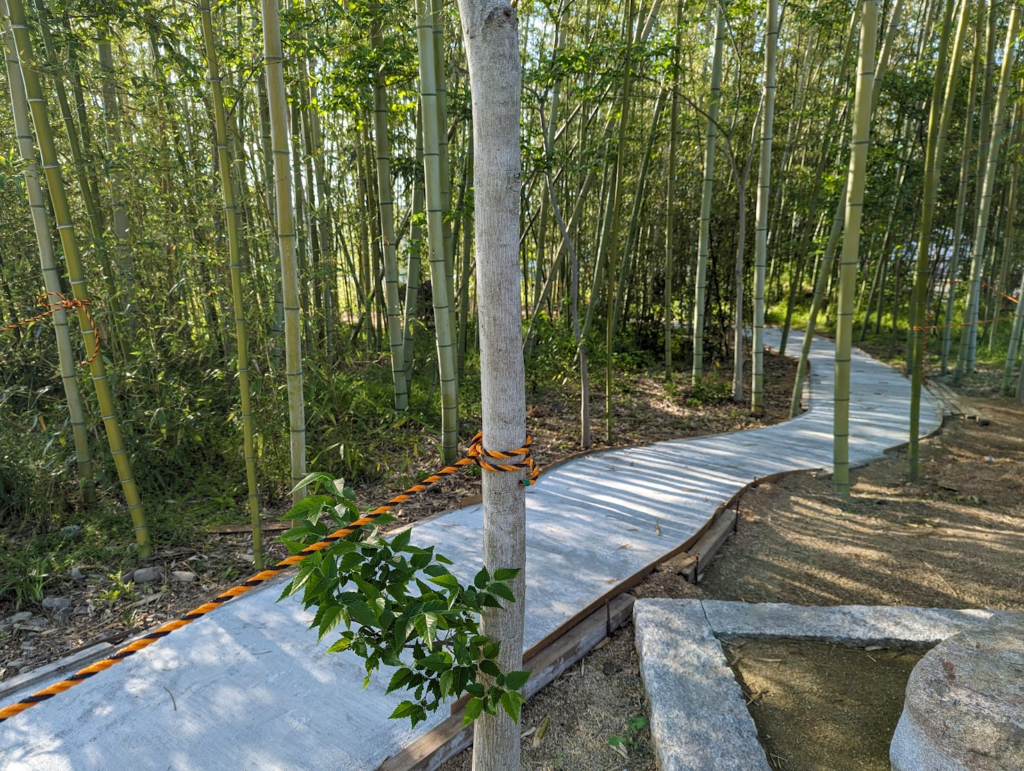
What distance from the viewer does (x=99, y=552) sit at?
2.61 meters

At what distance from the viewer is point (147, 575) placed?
2.45m

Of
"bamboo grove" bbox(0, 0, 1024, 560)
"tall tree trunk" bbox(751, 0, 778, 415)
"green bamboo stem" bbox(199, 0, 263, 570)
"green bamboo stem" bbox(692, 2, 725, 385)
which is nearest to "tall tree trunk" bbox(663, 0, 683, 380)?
"bamboo grove" bbox(0, 0, 1024, 560)

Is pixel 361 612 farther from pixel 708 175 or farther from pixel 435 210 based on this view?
pixel 708 175

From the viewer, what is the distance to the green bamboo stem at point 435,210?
294cm

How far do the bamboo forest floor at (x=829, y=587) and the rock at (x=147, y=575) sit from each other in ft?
5.13

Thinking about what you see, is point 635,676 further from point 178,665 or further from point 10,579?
point 10,579

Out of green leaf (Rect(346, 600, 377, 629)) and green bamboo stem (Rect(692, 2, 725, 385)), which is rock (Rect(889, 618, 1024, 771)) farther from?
green bamboo stem (Rect(692, 2, 725, 385))

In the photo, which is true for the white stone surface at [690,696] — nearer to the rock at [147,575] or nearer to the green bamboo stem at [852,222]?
the green bamboo stem at [852,222]

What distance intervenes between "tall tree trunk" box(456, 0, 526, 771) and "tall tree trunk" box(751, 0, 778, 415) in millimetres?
3981

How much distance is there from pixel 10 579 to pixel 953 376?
819cm

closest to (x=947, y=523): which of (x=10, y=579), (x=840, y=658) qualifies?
(x=840, y=658)

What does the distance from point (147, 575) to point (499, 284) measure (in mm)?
2223

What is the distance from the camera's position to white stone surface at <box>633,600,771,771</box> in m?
1.53

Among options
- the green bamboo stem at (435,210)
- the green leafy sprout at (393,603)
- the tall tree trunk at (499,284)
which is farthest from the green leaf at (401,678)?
the green bamboo stem at (435,210)
